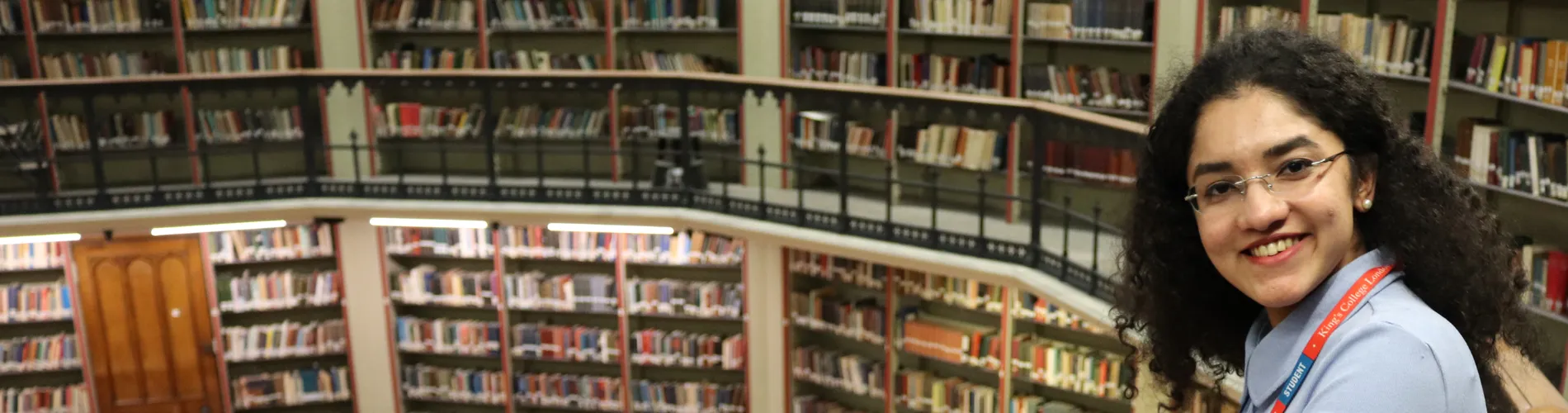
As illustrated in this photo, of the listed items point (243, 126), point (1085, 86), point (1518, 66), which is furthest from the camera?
point (243, 126)

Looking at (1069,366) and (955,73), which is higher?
(955,73)

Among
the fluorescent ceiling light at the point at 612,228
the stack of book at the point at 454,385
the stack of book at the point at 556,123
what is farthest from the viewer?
the stack of book at the point at 454,385

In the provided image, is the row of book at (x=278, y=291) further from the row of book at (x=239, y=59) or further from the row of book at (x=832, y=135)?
the row of book at (x=832, y=135)

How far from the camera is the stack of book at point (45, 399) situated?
8.20 meters

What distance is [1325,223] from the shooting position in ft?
3.94

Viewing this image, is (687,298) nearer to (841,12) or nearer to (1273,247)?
(841,12)

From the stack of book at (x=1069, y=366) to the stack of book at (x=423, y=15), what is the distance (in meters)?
4.11

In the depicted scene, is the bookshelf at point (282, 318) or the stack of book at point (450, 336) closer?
the bookshelf at point (282, 318)

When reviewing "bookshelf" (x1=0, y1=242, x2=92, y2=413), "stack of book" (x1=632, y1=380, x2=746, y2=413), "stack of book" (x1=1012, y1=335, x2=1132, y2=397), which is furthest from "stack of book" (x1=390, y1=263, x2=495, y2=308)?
"stack of book" (x1=1012, y1=335, x2=1132, y2=397)

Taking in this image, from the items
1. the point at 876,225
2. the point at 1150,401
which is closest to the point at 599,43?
the point at 876,225

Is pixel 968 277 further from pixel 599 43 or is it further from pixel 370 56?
pixel 370 56

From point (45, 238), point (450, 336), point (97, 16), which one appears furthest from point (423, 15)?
point (45, 238)

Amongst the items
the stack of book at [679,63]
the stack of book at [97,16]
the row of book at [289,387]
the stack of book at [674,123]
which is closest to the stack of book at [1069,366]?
the stack of book at [674,123]

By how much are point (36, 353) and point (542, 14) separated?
3.87 meters
